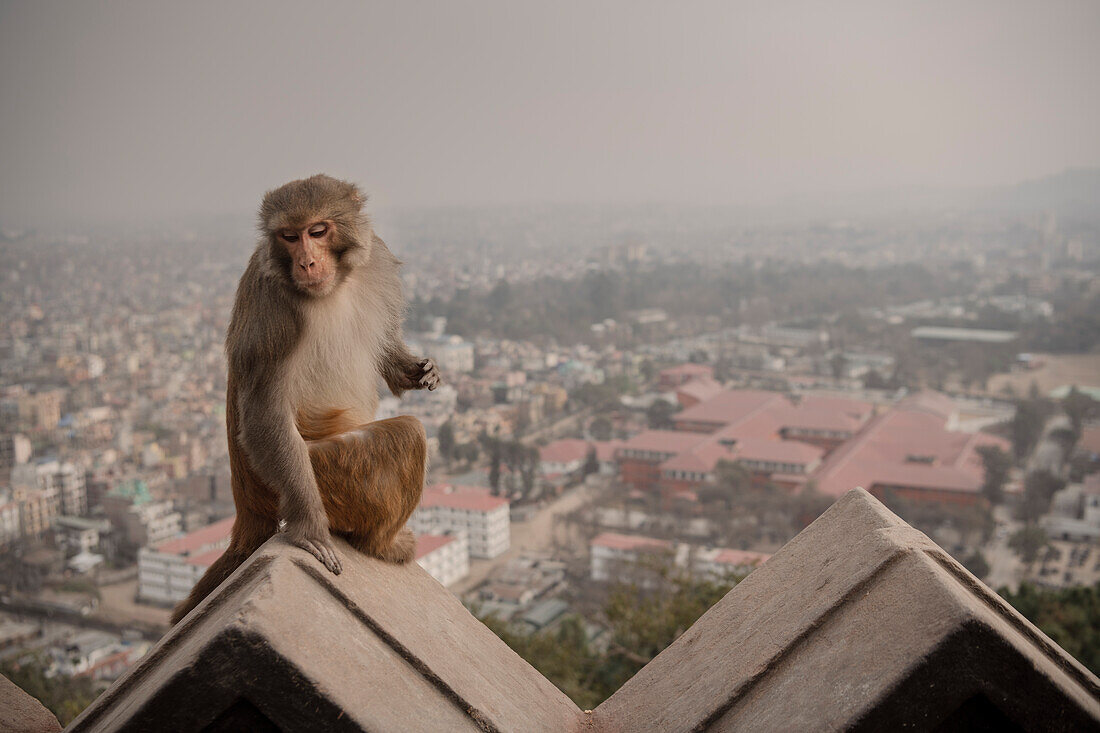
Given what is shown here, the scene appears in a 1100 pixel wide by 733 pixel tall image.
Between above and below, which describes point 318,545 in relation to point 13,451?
above

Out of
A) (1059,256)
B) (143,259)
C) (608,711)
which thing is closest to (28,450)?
(143,259)

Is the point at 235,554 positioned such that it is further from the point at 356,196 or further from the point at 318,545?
the point at 356,196

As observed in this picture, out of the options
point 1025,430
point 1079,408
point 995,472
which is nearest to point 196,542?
point 995,472

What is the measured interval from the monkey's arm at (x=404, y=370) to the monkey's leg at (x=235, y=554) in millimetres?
596

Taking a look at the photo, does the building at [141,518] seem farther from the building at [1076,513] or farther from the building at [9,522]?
the building at [1076,513]

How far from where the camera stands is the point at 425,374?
2.63m

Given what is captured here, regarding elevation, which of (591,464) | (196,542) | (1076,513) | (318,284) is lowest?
(1076,513)

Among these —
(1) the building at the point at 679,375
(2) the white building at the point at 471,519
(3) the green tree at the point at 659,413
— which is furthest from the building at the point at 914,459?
(2) the white building at the point at 471,519

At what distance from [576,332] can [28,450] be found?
20.0m

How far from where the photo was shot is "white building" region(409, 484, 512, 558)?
2031cm

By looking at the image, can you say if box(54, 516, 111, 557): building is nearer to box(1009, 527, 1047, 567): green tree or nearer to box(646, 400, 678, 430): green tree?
box(646, 400, 678, 430): green tree

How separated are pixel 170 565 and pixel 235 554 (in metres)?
16.8

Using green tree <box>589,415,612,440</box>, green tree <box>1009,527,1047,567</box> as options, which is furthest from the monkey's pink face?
green tree <box>589,415,612,440</box>

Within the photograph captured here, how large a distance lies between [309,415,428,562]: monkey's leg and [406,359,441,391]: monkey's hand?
0.33 metres
